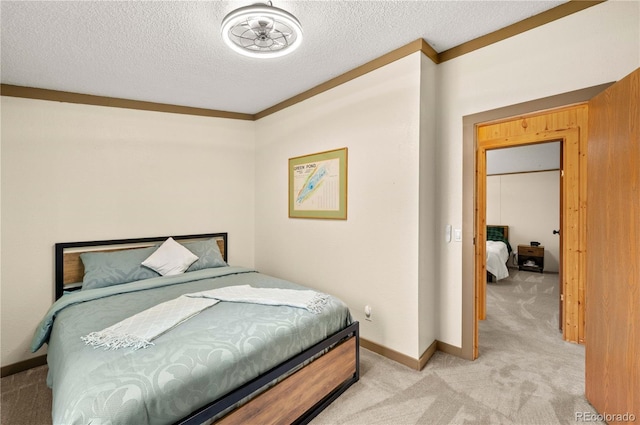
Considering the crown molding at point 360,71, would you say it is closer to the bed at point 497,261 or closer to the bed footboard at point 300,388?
Answer: the bed footboard at point 300,388

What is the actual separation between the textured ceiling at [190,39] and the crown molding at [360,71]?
2.2 inches

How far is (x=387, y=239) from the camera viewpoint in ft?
8.72

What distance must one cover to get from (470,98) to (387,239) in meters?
1.39

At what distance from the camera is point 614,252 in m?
1.75

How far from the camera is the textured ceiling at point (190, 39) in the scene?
75.9 inches

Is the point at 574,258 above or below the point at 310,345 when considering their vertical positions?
above

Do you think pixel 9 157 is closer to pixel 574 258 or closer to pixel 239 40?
pixel 239 40

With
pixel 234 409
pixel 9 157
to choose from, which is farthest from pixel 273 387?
pixel 9 157

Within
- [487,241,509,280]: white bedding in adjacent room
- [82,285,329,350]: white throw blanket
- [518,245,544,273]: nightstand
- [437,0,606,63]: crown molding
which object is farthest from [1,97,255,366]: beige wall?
[518,245,544,273]: nightstand

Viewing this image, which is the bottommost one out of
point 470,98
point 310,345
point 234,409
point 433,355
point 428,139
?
point 433,355

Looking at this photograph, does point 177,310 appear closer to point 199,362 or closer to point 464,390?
point 199,362

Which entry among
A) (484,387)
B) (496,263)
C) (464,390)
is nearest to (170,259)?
(464,390)

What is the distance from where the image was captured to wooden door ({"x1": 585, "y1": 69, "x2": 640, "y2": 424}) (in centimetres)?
158

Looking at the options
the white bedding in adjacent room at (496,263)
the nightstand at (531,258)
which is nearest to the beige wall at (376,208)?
the white bedding in adjacent room at (496,263)
